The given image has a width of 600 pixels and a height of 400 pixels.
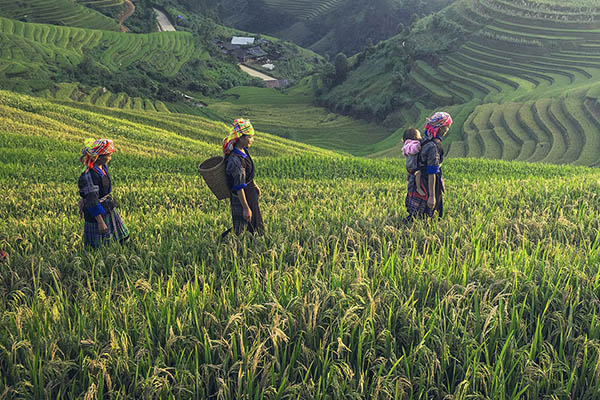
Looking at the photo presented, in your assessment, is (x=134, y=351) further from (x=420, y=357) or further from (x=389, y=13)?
(x=389, y=13)

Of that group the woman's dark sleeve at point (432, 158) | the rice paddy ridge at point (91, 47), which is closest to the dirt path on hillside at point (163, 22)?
the rice paddy ridge at point (91, 47)

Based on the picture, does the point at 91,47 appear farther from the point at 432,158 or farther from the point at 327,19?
the point at 327,19

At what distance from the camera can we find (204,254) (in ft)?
13.5

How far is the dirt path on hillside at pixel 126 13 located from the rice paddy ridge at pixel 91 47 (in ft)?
38.1

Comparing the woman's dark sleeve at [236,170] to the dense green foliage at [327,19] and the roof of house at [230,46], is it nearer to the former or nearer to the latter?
the roof of house at [230,46]

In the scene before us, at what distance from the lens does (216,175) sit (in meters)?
4.34

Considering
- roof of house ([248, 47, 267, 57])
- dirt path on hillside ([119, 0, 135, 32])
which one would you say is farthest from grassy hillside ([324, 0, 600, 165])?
dirt path on hillside ([119, 0, 135, 32])

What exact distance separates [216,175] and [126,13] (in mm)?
119284

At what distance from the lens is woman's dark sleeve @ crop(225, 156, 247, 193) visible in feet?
14.4

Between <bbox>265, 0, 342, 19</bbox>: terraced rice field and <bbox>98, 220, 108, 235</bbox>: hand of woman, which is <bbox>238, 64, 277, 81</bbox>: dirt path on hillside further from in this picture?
<bbox>98, 220, 108, 235</bbox>: hand of woman

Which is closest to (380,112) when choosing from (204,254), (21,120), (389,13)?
(21,120)

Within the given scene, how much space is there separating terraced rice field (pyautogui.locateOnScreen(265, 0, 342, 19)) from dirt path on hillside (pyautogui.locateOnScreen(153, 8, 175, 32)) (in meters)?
62.6

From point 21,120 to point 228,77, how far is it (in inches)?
2876

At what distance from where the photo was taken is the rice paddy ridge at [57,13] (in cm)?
8300
